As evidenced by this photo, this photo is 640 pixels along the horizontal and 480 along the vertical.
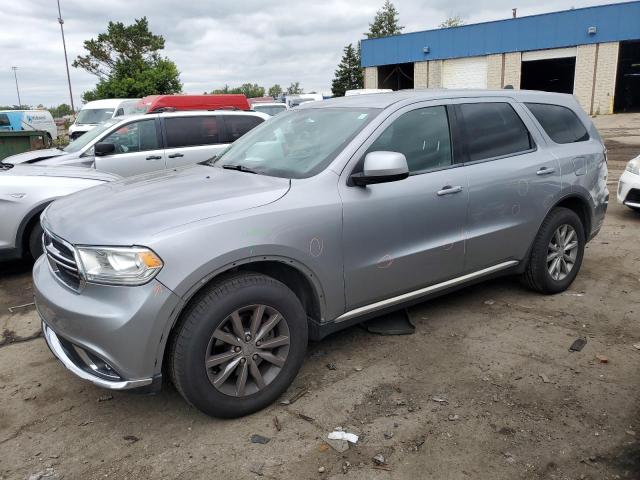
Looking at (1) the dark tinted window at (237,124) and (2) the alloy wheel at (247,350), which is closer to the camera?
(2) the alloy wheel at (247,350)

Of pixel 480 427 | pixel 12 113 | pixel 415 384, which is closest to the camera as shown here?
pixel 480 427

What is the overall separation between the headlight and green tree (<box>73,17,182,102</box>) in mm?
31746

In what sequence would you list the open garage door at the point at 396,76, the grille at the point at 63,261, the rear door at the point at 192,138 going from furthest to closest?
the open garage door at the point at 396,76
the rear door at the point at 192,138
the grille at the point at 63,261

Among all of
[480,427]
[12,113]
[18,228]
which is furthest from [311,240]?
[12,113]

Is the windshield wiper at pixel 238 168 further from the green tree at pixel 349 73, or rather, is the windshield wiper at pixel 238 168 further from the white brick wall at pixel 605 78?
the green tree at pixel 349 73

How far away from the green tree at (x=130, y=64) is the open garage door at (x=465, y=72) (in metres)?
17.7

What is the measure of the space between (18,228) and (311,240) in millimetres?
3817

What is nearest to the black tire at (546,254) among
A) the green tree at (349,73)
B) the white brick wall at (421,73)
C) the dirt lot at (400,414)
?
the dirt lot at (400,414)

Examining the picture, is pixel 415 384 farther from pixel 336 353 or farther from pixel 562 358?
pixel 562 358

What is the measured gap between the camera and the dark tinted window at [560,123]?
4547mm

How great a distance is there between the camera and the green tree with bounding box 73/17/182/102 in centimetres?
3192

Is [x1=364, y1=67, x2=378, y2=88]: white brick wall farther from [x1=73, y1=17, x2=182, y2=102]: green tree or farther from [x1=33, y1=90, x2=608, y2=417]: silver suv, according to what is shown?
[x1=33, y1=90, x2=608, y2=417]: silver suv

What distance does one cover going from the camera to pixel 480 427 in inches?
113

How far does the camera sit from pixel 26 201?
5.41 meters
